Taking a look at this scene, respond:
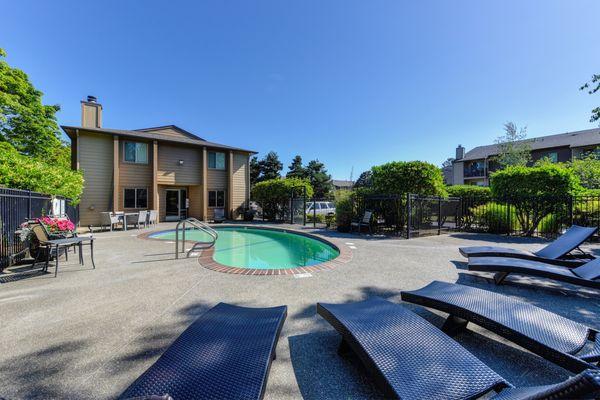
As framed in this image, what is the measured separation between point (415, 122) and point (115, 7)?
683 inches

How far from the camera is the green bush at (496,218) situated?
34.6ft

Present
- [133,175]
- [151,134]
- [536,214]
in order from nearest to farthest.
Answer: [536,214] → [133,175] → [151,134]

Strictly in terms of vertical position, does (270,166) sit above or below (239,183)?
above

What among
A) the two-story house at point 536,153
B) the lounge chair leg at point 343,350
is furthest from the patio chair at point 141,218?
the two-story house at point 536,153

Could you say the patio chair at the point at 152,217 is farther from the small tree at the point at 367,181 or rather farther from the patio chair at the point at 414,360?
the patio chair at the point at 414,360

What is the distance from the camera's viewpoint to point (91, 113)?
51.2ft

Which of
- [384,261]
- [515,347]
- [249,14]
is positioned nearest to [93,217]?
[249,14]

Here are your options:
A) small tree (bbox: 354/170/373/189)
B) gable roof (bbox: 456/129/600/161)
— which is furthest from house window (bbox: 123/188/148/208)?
gable roof (bbox: 456/129/600/161)

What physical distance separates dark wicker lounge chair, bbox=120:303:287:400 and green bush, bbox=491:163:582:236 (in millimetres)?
12422

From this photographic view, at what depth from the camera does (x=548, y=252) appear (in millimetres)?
5309

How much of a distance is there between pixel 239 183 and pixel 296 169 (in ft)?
67.4

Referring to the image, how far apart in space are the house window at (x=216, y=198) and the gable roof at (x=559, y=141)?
33664 millimetres

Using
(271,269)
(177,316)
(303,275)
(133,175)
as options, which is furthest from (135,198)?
(177,316)

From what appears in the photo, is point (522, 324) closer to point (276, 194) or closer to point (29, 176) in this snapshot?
point (29, 176)
